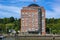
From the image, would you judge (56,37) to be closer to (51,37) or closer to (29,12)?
(51,37)

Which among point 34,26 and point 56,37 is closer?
point 56,37

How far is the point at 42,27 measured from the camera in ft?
431

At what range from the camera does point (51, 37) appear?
387 ft

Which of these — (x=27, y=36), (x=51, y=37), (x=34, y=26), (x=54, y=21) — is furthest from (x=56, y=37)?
(x=54, y=21)

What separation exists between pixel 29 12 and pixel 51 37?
23.7 metres

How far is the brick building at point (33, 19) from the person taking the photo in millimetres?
132500

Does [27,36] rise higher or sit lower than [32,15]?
lower

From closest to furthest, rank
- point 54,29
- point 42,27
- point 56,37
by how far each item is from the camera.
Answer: point 56,37 → point 42,27 → point 54,29

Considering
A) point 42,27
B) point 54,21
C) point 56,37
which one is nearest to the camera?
point 56,37

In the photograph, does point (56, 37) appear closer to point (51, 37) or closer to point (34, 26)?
point (51, 37)

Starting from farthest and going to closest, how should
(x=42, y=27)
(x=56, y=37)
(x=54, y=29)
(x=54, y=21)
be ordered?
(x=54, y=21)
(x=54, y=29)
(x=42, y=27)
(x=56, y=37)

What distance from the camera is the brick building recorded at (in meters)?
132

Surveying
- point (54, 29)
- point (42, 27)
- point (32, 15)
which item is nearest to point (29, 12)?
point (32, 15)

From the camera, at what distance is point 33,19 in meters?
136
